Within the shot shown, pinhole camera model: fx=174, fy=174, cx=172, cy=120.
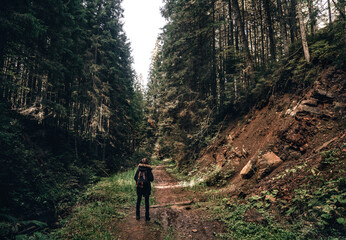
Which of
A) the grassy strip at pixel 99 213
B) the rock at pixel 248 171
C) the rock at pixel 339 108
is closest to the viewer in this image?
the grassy strip at pixel 99 213

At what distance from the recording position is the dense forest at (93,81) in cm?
741

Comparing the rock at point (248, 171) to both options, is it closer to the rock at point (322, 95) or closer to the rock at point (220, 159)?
the rock at point (220, 159)

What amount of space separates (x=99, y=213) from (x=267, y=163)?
6.93 meters

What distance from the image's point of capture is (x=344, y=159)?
4.64 metres

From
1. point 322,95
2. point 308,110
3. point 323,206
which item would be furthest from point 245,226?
point 322,95

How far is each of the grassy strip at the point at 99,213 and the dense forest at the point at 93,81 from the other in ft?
2.51

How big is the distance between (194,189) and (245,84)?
27.0 feet

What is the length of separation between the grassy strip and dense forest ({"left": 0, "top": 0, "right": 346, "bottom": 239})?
76cm

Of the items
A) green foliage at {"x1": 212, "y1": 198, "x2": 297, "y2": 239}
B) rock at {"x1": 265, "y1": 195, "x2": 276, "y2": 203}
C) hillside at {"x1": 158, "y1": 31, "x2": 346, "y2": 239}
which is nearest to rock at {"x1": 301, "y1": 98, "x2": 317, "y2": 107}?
hillside at {"x1": 158, "y1": 31, "x2": 346, "y2": 239}

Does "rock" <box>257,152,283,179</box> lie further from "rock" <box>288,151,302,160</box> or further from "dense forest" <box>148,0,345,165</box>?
"dense forest" <box>148,0,345,165</box>

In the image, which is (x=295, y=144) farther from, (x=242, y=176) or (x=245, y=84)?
(x=245, y=84)

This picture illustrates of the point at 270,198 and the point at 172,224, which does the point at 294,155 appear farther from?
the point at 172,224

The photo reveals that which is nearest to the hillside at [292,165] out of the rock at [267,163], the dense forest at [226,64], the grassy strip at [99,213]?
the rock at [267,163]

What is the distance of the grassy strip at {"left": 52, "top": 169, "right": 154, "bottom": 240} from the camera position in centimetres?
493
